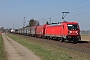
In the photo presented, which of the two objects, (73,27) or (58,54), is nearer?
(58,54)

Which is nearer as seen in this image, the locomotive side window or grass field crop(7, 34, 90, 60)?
grass field crop(7, 34, 90, 60)

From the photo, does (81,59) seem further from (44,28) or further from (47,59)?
(44,28)

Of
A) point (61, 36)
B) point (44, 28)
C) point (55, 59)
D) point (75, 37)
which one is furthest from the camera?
point (44, 28)

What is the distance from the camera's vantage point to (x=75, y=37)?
3934cm

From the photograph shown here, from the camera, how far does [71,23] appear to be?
40656mm

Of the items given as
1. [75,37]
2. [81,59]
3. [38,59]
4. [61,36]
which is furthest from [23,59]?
[61,36]

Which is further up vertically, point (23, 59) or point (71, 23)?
point (71, 23)

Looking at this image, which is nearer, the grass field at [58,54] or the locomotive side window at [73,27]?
the grass field at [58,54]

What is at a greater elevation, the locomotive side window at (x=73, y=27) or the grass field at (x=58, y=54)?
the locomotive side window at (x=73, y=27)

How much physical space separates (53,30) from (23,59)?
33644 millimetres

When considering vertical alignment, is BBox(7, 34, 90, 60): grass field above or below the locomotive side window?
below

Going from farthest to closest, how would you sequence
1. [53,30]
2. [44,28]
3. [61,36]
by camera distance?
[44,28] → [53,30] → [61,36]

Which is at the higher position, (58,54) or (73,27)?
(73,27)

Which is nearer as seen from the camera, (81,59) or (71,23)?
(81,59)
